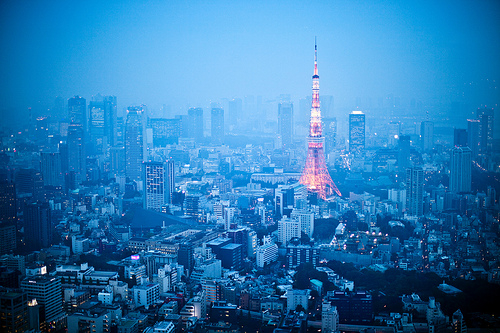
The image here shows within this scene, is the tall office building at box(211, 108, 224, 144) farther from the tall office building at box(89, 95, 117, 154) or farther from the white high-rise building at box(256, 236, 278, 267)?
the white high-rise building at box(256, 236, 278, 267)

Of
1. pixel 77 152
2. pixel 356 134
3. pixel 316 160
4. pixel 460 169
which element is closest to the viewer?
pixel 460 169

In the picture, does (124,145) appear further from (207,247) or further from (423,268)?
(423,268)

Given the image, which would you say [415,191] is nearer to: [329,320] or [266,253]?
[266,253]

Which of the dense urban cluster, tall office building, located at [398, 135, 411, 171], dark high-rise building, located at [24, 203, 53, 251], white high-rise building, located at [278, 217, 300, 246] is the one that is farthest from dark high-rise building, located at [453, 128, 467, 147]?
dark high-rise building, located at [24, 203, 53, 251]

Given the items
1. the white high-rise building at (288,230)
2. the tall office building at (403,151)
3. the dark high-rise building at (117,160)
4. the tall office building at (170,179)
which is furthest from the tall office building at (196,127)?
the white high-rise building at (288,230)

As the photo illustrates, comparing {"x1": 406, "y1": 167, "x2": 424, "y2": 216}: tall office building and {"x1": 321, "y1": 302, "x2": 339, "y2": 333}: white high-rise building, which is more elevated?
Answer: {"x1": 406, "y1": 167, "x2": 424, "y2": 216}: tall office building

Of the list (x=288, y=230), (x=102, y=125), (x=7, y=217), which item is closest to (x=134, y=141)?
(x=102, y=125)

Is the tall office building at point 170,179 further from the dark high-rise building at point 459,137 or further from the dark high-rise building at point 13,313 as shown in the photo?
the dark high-rise building at point 13,313
